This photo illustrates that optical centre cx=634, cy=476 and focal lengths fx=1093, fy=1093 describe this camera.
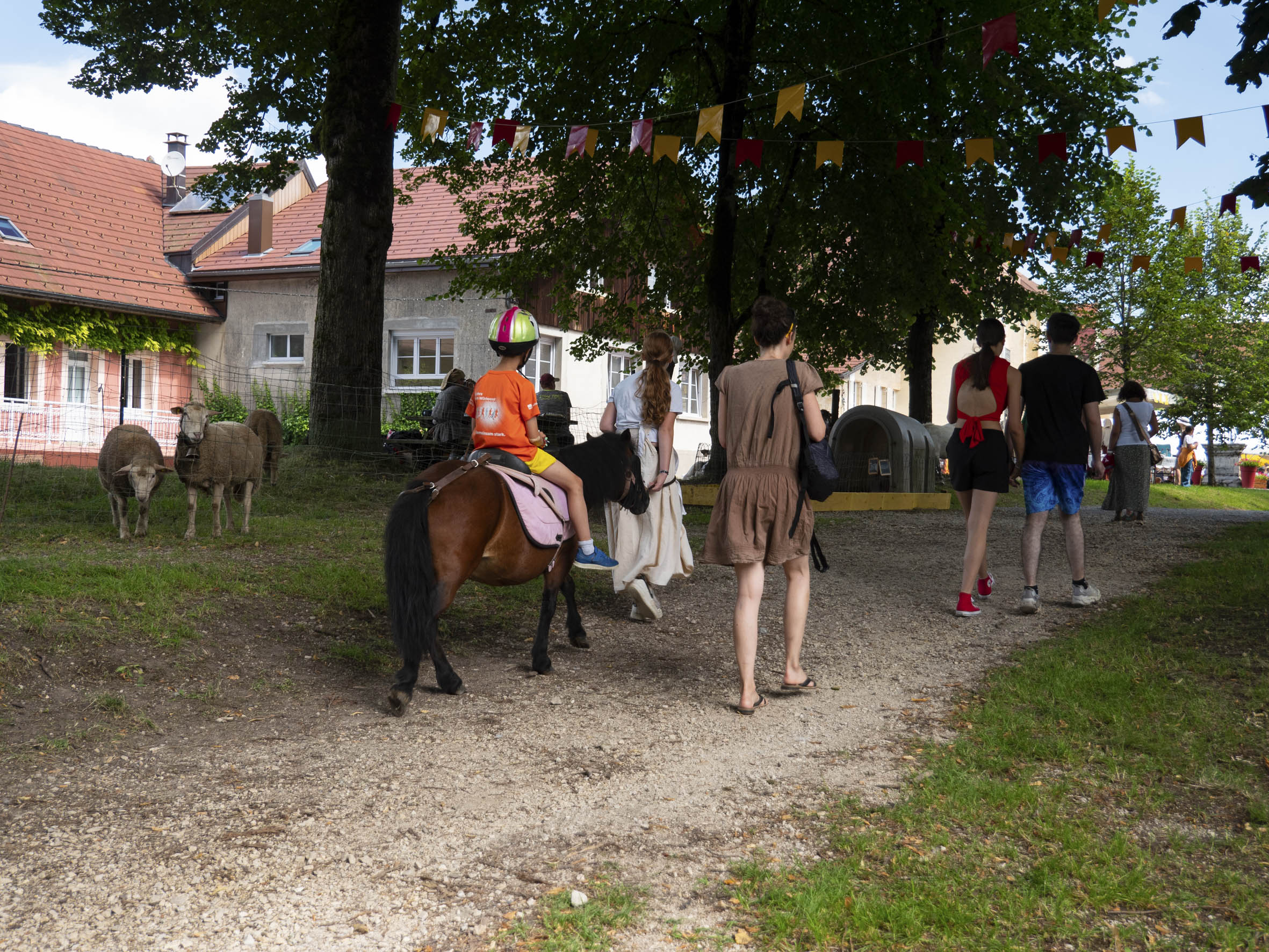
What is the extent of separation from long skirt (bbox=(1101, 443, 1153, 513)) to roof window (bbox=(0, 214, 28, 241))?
24154 mm

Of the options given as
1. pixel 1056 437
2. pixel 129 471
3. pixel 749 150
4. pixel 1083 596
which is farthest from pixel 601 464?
pixel 749 150

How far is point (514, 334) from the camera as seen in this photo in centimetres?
577

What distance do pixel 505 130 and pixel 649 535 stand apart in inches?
294

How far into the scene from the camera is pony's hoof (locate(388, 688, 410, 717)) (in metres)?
5.21

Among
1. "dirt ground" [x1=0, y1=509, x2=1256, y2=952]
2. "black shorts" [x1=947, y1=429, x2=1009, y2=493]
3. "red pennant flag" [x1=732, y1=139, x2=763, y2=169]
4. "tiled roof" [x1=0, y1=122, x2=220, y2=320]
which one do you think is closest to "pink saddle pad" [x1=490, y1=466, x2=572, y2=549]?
"dirt ground" [x1=0, y1=509, x2=1256, y2=952]

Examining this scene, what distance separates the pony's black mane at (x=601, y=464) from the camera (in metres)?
6.52

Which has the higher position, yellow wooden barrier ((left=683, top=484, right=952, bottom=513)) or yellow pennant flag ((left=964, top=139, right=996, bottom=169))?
yellow pennant flag ((left=964, top=139, right=996, bottom=169))

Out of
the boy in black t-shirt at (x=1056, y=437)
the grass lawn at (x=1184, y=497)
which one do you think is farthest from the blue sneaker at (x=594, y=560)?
the grass lawn at (x=1184, y=497)

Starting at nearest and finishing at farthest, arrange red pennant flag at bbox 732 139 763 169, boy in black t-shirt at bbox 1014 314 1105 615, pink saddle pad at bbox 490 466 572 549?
pink saddle pad at bbox 490 466 572 549
boy in black t-shirt at bbox 1014 314 1105 615
red pennant flag at bbox 732 139 763 169

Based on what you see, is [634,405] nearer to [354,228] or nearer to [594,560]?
[594,560]

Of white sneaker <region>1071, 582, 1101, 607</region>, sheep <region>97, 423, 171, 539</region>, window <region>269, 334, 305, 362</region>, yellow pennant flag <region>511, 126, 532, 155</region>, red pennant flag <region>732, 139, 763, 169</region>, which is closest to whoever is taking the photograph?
white sneaker <region>1071, 582, 1101, 607</region>

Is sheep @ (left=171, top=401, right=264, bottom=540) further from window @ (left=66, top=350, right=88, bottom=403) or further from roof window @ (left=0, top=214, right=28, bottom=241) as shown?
roof window @ (left=0, top=214, right=28, bottom=241)

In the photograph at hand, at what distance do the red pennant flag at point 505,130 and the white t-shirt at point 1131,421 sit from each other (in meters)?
8.73

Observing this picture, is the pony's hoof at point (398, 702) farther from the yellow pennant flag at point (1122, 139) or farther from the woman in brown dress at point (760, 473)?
the yellow pennant flag at point (1122, 139)
